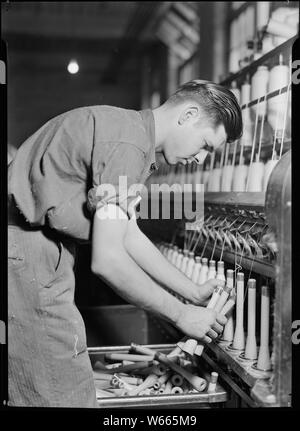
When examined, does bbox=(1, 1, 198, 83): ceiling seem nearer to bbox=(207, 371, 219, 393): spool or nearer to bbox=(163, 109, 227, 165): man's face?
bbox=(163, 109, 227, 165): man's face

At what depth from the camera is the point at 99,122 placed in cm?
124

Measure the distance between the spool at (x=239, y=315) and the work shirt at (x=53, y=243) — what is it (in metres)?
0.38

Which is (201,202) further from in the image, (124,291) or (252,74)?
(252,74)

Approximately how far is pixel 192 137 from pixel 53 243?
0.43 m

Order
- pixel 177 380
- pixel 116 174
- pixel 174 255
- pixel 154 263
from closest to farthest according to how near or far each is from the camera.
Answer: pixel 116 174 < pixel 154 263 < pixel 177 380 < pixel 174 255

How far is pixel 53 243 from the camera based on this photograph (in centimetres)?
133

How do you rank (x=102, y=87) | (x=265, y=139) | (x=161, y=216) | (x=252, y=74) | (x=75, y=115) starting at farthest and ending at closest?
(x=102, y=87), (x=252, y=74), (x=265, y=139), (x=161, y=216), (x=75, y=115)

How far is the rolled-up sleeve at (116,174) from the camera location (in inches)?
45.6

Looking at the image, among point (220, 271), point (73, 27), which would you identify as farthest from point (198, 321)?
point (73, 27)

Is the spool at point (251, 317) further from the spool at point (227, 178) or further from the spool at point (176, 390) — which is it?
the spool at point (227, 178)

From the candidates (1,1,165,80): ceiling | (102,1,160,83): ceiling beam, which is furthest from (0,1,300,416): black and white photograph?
(1,1,165,80): ceiling

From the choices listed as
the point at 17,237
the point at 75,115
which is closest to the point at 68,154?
the point at 75,115

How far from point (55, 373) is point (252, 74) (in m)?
1.35

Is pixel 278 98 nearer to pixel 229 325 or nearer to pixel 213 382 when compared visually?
pixel 229 325
